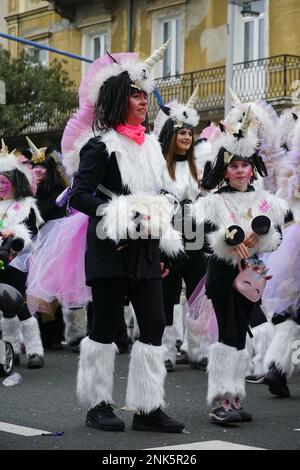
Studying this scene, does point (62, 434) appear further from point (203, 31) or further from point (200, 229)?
point (203, 31)

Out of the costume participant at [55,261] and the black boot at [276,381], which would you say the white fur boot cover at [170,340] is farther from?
the black boot at [276,381]

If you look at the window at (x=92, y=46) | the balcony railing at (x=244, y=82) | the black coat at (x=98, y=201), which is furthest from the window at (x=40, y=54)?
the black coat at (x=98, y=201)

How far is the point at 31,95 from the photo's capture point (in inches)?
1179

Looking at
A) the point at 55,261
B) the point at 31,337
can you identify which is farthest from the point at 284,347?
the point at 31,337

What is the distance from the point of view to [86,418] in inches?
243

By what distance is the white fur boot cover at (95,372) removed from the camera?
6.05 metres

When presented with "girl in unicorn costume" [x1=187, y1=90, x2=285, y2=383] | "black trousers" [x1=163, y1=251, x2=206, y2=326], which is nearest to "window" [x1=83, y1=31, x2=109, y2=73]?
"black trousers" [x1=163, y1=251, x2=206, y2=326]

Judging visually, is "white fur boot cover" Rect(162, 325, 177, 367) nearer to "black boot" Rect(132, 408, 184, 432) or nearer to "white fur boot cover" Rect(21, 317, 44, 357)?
"white fur boot cover" Rect(21, 317, 44, 357)

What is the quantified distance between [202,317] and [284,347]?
4.94 ft

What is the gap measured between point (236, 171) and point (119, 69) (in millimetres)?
1028

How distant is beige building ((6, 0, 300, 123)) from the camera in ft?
82.3

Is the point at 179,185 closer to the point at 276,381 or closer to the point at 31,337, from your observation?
the point at 31,337

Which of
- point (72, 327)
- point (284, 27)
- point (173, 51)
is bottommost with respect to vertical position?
point (72, 327)

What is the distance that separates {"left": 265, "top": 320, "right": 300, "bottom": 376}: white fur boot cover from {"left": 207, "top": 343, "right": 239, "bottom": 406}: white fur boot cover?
0.87m
